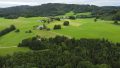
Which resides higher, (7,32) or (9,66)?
(9,66)

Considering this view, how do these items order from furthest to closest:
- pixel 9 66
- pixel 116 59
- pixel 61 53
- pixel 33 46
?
pixel 33 46 → pixel 61 53 → pixel 116 59 → pixel 9 66

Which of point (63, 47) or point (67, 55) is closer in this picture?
point (67, 55)

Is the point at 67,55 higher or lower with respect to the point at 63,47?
higher

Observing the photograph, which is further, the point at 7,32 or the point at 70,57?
the point at 7,32

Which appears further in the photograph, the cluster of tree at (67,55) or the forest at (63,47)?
the forest at (63,47)

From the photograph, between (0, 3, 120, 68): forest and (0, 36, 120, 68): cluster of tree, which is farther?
(0, 3, 120, 68): forest

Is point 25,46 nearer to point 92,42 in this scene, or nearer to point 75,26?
point 92,42

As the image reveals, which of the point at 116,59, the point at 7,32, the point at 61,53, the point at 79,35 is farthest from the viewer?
the point at 7,32

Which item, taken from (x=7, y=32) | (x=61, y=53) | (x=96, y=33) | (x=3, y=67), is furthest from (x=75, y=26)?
(x=3, y=67)
